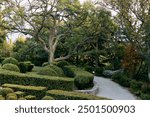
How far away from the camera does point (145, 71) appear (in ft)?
105

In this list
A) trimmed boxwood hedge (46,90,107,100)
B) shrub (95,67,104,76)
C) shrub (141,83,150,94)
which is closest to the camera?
trimmed boxwood hedge (46,90,107,100)

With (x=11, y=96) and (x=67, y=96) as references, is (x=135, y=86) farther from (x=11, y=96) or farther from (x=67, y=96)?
(x=11, y=96)

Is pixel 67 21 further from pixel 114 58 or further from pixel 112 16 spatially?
pixel 114 58

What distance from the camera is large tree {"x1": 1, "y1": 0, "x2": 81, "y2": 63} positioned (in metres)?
29.1

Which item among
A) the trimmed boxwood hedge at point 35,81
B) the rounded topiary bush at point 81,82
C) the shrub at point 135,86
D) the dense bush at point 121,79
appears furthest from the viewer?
the dense bush at point 121,79

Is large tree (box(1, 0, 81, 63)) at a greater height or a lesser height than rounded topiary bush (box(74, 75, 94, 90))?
greater

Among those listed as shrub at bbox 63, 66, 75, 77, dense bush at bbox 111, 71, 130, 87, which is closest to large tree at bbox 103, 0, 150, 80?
dense bush at bbox 111, 71, 130, 87

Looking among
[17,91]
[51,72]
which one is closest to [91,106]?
[17,91]

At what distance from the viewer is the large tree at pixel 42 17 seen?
29.1 meters

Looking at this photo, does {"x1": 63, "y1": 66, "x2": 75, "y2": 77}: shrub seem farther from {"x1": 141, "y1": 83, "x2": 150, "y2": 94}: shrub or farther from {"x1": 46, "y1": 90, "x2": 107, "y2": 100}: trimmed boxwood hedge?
{"x1": 46, "y1": 90, "x2": 107, "y2": 100}: trimmed boxwood hedge

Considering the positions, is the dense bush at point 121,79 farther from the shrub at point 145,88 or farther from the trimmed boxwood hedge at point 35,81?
the trimmed boxwood hedge at point 35,81

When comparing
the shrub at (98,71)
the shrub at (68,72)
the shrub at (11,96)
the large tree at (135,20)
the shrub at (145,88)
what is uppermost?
the large tree at (135,20)

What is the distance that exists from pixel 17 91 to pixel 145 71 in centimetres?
1813

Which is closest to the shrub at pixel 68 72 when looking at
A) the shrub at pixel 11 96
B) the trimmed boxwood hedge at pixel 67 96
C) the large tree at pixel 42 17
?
the large tree at pixel 42 17
